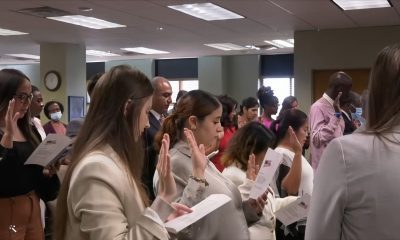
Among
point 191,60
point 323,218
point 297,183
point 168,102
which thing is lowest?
point 297,183

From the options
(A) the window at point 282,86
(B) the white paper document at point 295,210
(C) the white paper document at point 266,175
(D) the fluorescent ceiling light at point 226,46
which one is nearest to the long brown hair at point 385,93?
(C) the white paper document at point 266,175

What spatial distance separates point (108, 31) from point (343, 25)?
356 centimetres

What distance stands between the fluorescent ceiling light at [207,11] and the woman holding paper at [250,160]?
3616mm

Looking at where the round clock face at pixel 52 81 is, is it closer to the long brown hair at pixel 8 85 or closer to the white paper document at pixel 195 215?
the long brown hair at pixel 8 85

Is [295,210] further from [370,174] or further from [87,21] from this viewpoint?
[87,21]

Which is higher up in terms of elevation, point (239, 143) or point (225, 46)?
point (225, 46)

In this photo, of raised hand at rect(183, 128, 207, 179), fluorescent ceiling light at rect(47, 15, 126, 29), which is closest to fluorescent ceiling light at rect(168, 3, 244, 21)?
fluorescent ceiling light at rect(47, 15, 126, 29)

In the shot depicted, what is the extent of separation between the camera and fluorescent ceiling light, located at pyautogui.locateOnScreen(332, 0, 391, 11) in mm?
6113

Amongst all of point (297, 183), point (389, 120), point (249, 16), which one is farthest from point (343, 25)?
point (389, 120)

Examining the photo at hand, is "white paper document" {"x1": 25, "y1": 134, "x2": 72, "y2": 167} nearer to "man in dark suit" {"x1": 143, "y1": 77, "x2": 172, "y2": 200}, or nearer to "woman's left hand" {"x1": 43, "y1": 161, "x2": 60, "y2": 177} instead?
"woman's left hand" {"x1": 43, "y1": 161, "x2": 60, "y2": 177}

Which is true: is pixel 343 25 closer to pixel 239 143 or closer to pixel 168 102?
pixel 168 102

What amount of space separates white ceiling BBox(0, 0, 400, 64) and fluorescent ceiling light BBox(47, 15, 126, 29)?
189mm

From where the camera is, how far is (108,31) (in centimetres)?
816

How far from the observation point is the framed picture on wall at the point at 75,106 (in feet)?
32.6
